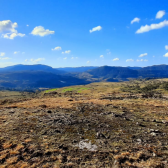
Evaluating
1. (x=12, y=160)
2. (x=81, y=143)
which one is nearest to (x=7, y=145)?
(x=12, y=160)

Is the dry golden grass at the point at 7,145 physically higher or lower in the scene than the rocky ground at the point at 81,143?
higher

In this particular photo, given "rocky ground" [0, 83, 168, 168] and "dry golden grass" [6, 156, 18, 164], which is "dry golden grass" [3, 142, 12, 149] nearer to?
"rocky ground" [0, 83, 168, 168]

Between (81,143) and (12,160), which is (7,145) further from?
(81,143)

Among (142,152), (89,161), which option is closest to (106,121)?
(142,152)

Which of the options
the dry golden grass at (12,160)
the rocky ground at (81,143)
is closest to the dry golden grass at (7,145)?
the rocky ground at (81,143)

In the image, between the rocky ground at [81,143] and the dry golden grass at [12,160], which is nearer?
the dry golden grass at [12,160]

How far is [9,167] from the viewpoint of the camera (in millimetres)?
10516

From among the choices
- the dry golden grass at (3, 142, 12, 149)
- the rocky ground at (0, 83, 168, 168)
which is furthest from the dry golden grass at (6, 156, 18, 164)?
the dry golden grass at (3, 142, 12, 149)

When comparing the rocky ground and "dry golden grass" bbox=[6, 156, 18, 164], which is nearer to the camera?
"dry golden grass" bbox=[6, 156, 18, 164]

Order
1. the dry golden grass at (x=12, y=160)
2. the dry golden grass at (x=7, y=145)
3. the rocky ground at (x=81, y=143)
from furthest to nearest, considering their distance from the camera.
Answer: the dry golden grass at (x=7, y=145), the rocky ground at (x=81, y=143), the dry golden grass at (x=12, y=160)

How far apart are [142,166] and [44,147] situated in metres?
9.24

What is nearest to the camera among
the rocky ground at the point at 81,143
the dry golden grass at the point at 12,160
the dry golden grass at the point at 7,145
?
the dry golden grass at the point at 12,160

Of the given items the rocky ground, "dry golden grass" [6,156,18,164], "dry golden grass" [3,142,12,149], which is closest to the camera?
"dry golden grass" [6,156,18,164]

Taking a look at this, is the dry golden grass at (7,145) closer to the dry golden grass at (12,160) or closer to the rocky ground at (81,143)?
the rocky ground at (81,143)
